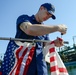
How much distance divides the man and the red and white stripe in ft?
0.18

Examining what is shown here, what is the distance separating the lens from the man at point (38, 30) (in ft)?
7.83

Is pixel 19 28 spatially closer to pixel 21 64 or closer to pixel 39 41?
pixel 39 41

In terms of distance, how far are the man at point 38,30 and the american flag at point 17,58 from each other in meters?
0.07

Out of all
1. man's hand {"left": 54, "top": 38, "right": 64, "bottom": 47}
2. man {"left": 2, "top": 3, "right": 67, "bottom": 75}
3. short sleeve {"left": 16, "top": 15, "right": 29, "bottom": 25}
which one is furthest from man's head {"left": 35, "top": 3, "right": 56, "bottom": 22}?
man's hand {"left": 54, "top": 38, "right": 64, "bottom": 47}

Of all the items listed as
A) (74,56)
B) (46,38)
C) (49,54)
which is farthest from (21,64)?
(74,56)

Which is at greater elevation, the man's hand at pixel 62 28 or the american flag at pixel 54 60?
the man's hand at pixel 62 28

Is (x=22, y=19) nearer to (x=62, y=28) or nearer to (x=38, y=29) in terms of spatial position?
(x=38, y=29)

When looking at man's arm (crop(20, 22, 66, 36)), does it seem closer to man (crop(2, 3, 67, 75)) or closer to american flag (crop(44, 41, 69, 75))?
man (crop(2, 3, 67, 75))

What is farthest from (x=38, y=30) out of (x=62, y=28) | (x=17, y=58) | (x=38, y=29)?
(x=17, y=58)

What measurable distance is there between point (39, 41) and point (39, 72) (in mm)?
343

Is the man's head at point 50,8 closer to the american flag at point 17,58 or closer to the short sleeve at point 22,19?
the short sleeve at point 22,19

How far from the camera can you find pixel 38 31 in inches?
93.9

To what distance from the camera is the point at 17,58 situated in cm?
239

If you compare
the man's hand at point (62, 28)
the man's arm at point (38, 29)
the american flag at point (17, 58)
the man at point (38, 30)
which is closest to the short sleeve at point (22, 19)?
the man at point (38, 30)
